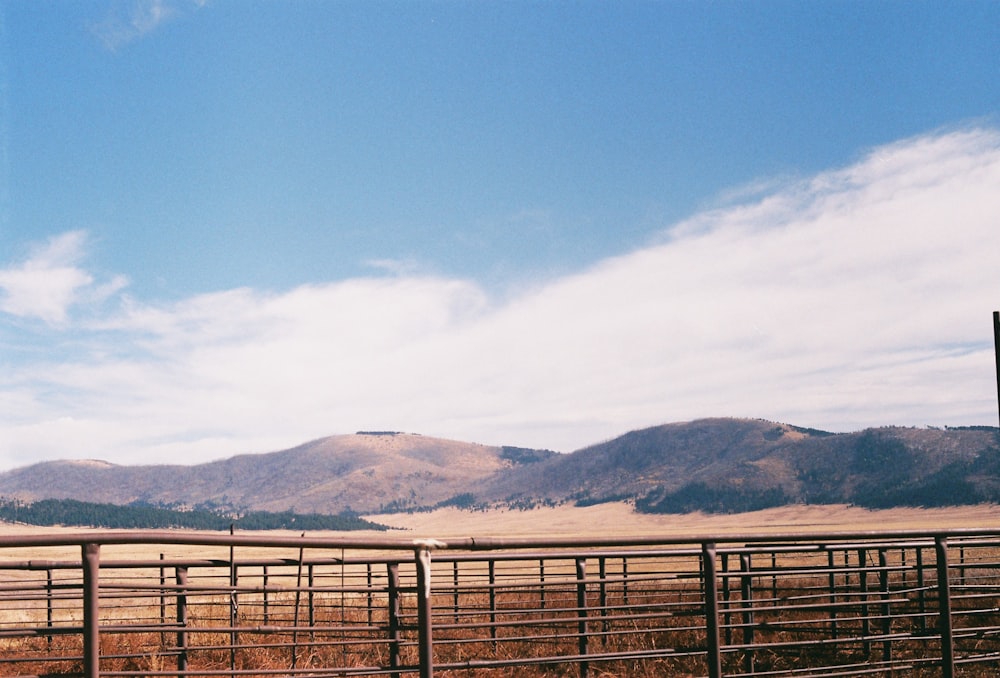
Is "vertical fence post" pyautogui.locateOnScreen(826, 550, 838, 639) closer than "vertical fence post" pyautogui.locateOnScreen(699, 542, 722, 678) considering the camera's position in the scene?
No

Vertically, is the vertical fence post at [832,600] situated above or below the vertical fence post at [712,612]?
below

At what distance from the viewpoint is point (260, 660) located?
440 inches

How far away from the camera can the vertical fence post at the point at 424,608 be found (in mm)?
4723

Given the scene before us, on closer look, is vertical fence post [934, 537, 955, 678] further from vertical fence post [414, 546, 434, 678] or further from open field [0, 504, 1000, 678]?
vertical fence post [414, 546, 434, 678]

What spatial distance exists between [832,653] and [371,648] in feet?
19.0

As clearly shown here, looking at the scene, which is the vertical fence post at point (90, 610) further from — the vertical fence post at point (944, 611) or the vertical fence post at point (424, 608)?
the vertical fence post at point (944, 611)

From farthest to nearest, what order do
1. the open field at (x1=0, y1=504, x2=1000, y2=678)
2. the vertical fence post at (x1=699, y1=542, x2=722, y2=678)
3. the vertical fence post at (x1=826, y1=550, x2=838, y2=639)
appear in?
the vertical fence post at (x1=826, y1=550, x2=838, y2=639)
the open field at (x1=0, y1=504, x2=1000, y2=678)
the vertical fence post at (x1=699, y1=542, x2=722, y2=678)

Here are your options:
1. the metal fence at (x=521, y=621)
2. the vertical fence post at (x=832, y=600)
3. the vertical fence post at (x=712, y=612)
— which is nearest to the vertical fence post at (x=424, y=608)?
the metal fence at (x=521, y=621)

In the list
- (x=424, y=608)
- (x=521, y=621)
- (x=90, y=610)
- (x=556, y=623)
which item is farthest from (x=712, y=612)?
(x=521, y=621)

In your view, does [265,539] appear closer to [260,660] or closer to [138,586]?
[138,586]

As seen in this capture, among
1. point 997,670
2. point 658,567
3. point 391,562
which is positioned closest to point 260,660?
point 391,562

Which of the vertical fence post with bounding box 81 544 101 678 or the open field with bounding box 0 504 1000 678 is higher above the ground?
the vertical fence post with bounding box 81 544 101 678

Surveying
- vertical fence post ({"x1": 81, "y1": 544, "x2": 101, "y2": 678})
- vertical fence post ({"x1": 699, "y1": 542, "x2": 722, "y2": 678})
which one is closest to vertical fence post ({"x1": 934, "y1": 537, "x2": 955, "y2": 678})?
vertical fence post ({"x1": 699, "y1": 542, "x2": 722, "y2": 678})

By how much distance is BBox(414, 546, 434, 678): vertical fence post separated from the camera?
4723mm
